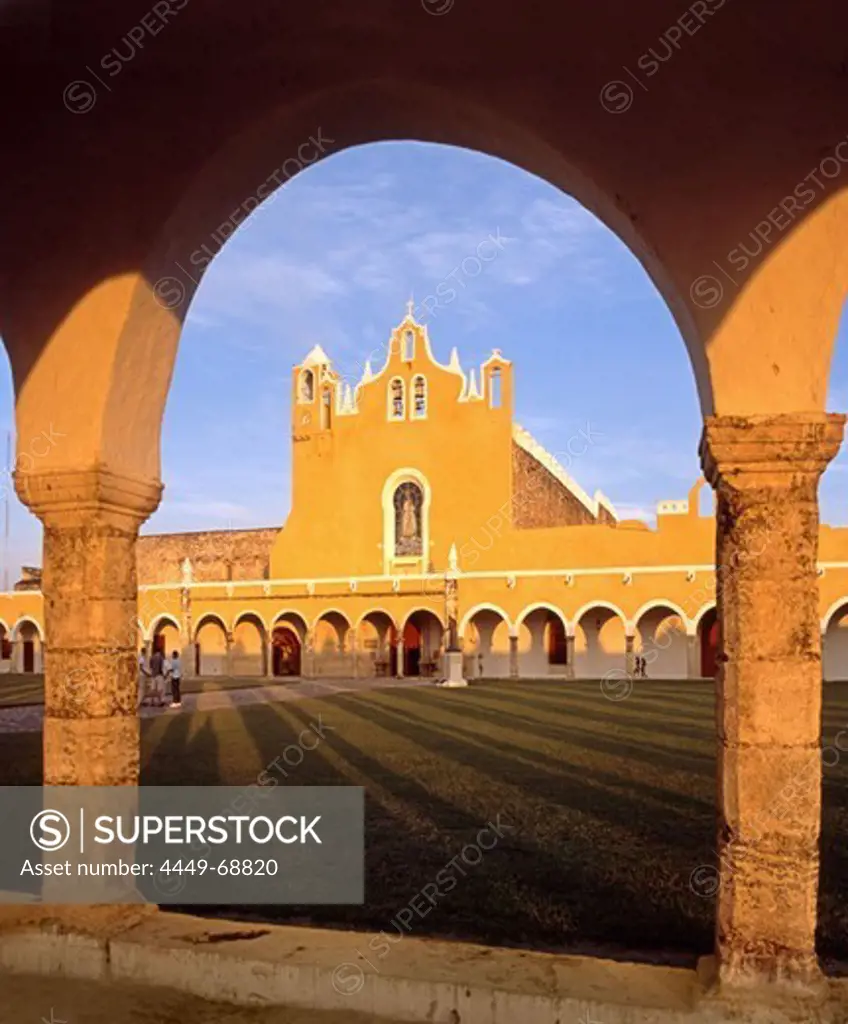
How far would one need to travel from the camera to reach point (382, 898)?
501cm

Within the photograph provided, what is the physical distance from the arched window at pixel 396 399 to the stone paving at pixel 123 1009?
1076 inches

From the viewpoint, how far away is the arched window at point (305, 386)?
32156 millimetres

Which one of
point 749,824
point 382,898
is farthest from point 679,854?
point 749,824

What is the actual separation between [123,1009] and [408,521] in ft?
86.6

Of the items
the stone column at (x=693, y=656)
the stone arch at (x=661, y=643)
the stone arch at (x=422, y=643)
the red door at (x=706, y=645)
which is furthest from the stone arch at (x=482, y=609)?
the red door at (x=706, y=645)

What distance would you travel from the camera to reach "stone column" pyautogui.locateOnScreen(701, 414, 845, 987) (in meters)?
3.10

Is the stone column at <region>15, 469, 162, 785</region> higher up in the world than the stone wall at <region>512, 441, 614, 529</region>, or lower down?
lower down

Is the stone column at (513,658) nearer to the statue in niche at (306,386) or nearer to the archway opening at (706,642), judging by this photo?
the archway opening at (706,642)

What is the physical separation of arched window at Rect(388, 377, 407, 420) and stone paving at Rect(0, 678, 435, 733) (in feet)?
27.2

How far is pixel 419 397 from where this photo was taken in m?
30.4

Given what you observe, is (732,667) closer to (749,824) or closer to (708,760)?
(749,824)

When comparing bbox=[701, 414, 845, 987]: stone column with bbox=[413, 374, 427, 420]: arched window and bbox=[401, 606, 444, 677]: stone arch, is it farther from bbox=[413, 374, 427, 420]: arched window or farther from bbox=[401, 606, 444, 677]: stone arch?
bbox=[413, 374, 427, 420]: arched window

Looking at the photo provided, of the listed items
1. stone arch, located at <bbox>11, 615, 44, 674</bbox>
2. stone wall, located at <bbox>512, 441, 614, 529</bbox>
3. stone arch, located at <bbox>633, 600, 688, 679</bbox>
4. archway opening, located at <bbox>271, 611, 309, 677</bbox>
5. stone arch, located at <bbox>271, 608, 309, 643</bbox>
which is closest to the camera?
stone arch, located at <bbox>633, 600, 688, 679</bbox>

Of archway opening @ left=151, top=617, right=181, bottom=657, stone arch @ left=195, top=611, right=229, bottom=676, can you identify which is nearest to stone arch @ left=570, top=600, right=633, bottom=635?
stone arch @ left=195, top=611, right=229, bottom=676
